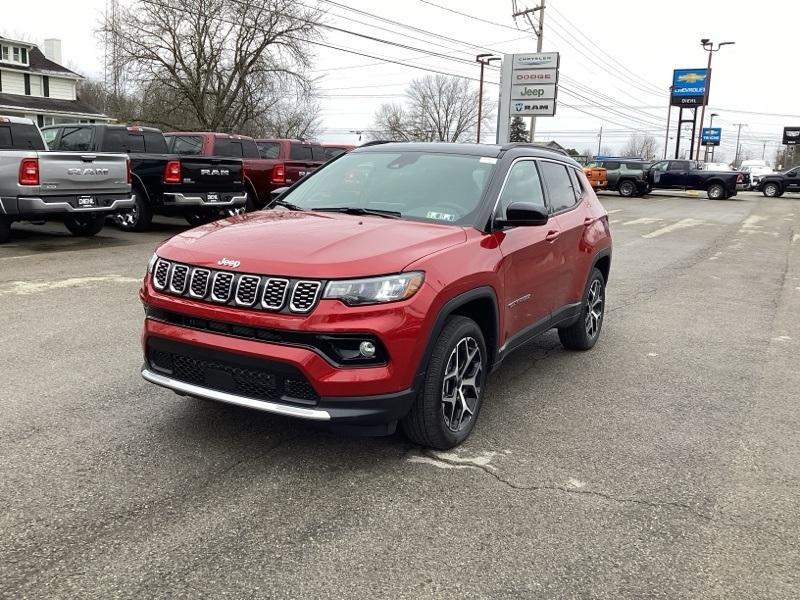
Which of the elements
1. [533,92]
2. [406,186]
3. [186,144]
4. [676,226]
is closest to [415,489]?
[406,186]

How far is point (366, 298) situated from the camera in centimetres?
335

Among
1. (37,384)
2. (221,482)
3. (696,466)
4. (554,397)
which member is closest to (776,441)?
(696,466)

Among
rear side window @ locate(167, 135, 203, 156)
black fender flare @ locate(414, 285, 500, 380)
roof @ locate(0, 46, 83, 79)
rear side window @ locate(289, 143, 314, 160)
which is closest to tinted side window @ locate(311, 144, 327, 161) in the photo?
rear side window @ locate(289, 143, 314, 160)

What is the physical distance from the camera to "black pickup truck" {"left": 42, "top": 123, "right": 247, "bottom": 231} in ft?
41.6

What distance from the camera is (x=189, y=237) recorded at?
3.95 metres

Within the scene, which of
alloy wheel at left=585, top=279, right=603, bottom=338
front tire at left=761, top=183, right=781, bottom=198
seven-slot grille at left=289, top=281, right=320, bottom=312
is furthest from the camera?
front tire at left=761, top=183, right=781, bottom=198

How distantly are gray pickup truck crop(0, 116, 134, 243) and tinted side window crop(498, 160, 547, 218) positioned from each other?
818cm

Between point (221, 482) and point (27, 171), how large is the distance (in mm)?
8665

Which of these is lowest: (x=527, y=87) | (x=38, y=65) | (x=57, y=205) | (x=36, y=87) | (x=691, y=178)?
(x=57, y=205)

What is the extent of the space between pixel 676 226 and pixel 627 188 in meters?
16.0

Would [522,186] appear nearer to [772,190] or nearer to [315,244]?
[315,244]

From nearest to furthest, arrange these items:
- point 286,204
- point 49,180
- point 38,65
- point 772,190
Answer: point 286,204 < point 49,180 < point 772,190 < point 38,65

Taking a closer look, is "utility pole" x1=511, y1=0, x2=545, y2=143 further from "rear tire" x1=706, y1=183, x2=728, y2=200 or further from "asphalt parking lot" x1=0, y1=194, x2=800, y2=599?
"asphalt parking lot" x1=0, y1=194, x2=800, y2=599

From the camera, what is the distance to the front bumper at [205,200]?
12711 millimetres
